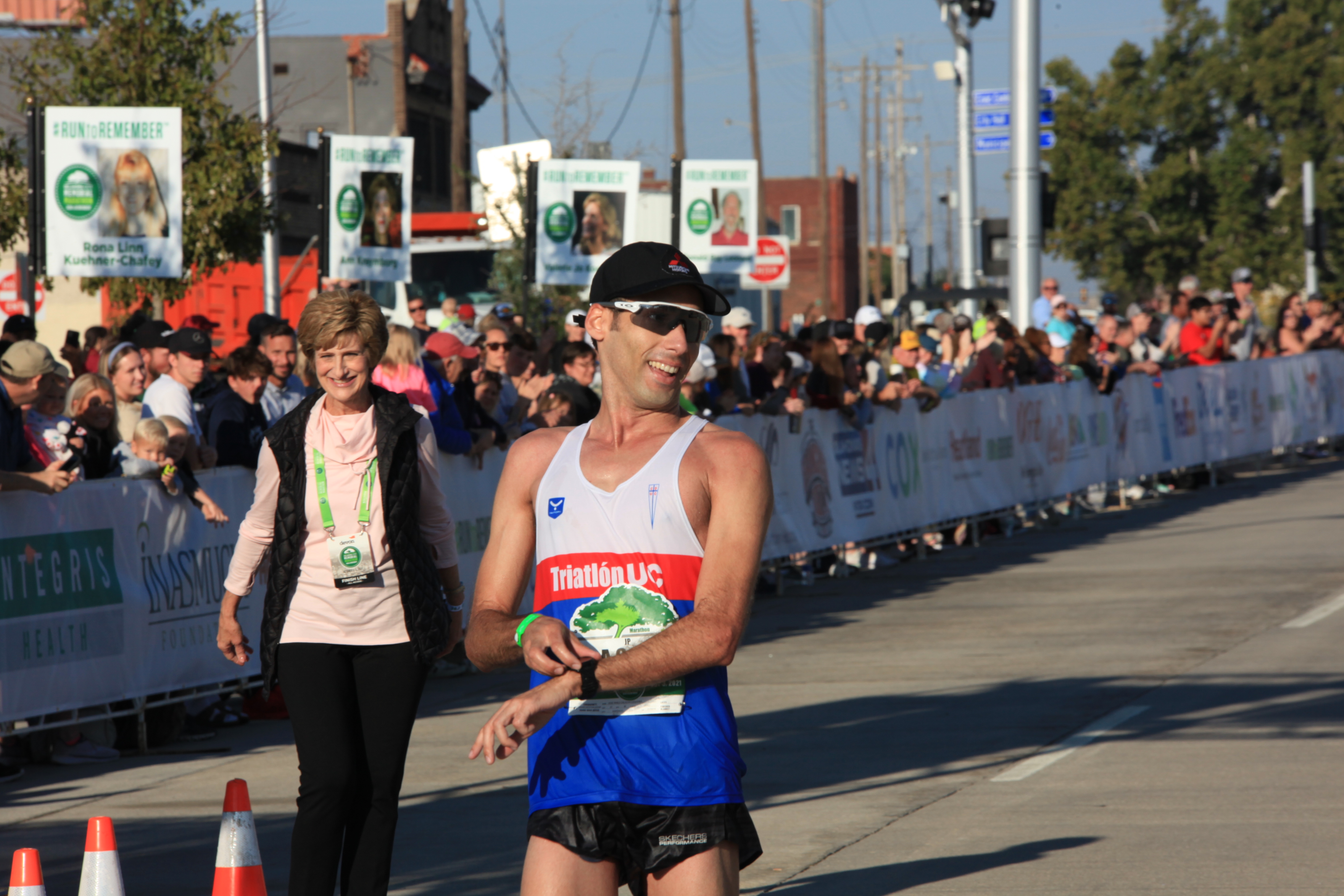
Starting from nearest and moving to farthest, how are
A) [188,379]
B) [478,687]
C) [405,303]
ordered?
[188,379], [478,687], [405,303]

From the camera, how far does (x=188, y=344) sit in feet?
32.6

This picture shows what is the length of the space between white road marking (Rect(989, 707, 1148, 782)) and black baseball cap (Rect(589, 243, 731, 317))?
15.7 feet

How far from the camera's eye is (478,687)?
10984 mm

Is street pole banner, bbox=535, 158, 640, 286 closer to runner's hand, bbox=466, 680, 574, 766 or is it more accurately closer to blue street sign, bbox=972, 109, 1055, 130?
blue street sign, bbox=972, 109, 1055, 130

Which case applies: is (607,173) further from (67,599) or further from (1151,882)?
(1151,882)

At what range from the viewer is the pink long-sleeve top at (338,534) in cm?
547

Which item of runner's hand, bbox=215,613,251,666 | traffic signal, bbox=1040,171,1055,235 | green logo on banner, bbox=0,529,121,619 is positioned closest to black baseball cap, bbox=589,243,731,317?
runner's hand, bbox=215,613,251,666

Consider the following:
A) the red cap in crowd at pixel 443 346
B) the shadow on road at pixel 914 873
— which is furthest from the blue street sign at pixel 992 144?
the shadow on road at pixel 914 873

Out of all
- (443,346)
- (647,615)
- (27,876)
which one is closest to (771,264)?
(443,346)

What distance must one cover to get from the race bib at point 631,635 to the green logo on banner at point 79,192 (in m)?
10.5

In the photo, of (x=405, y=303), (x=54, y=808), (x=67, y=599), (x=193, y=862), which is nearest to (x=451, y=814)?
(x=193, y=862)

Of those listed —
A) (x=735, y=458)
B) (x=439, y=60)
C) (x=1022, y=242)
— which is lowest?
(x=735, y=458)

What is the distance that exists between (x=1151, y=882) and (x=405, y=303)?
21494 mm

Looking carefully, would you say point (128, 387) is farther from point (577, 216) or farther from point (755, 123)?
point (755, 123)
